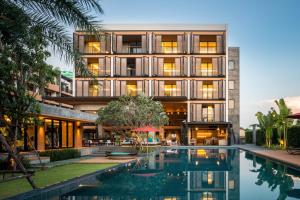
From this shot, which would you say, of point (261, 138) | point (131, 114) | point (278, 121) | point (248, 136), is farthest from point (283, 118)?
point (248, 136)

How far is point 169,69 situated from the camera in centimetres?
4819

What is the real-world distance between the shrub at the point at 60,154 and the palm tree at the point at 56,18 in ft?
44.7

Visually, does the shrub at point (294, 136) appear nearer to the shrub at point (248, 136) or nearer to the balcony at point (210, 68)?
the balcony at point (210, 68)

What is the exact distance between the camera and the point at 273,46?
49.0m

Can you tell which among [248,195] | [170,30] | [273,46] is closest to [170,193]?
[248,195]

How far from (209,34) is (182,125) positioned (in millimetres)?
12730

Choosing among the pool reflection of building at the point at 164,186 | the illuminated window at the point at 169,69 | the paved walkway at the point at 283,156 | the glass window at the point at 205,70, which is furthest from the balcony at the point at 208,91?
the pool reflection of building at the point at 164,186

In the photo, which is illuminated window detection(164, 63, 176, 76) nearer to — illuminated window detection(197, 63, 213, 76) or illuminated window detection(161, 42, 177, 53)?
illuminated window detection(161, 42, 177, 53)

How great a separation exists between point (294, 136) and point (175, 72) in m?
21.6

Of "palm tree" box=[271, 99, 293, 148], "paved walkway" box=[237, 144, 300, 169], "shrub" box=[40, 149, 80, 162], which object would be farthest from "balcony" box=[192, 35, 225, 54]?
"shrub" box=[40, 149, 80, 162]

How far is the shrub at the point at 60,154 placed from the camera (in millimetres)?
20622

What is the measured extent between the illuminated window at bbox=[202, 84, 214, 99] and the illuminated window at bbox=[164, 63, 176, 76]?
452 cm

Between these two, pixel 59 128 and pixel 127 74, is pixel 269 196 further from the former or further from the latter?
pixel 127 74

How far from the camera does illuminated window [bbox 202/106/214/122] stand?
154 feet
